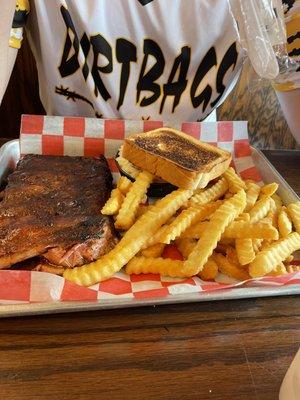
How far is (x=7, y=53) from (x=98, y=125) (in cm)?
40

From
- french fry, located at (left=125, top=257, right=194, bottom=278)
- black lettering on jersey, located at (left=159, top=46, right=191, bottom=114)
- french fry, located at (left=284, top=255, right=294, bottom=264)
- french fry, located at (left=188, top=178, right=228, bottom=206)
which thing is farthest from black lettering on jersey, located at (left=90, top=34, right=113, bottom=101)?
french fry, located at (left=284, top=255, right=294, bottom=264)

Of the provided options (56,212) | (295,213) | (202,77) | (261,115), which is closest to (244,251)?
(295,213)

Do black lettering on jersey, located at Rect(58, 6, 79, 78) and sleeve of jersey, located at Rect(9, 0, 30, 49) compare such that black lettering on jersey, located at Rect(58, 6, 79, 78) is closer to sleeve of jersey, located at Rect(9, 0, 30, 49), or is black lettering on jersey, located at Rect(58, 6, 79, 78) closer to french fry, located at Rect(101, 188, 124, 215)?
sleeve of jersey, located at Rect(9, 0, 30, 49)

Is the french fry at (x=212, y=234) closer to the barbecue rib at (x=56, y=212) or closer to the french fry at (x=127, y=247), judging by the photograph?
the french fry at (x=127, y=247)

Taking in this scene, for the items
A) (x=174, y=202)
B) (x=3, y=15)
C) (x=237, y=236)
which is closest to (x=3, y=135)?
(x=3, y=15)

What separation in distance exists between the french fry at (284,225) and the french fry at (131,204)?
Result: 1.31 ft

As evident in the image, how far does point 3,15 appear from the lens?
4.33 feet

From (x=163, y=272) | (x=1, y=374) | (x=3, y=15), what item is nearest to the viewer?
(x=1, y=374)

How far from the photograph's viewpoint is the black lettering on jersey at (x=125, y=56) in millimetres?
1580

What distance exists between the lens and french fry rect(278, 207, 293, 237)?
1149 millimetres

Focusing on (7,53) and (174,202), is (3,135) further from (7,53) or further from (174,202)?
(174,202)

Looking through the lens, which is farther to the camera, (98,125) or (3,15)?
(98,125)

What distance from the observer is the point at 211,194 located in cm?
129

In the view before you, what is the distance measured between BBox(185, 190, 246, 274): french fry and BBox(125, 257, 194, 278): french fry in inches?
0.8
